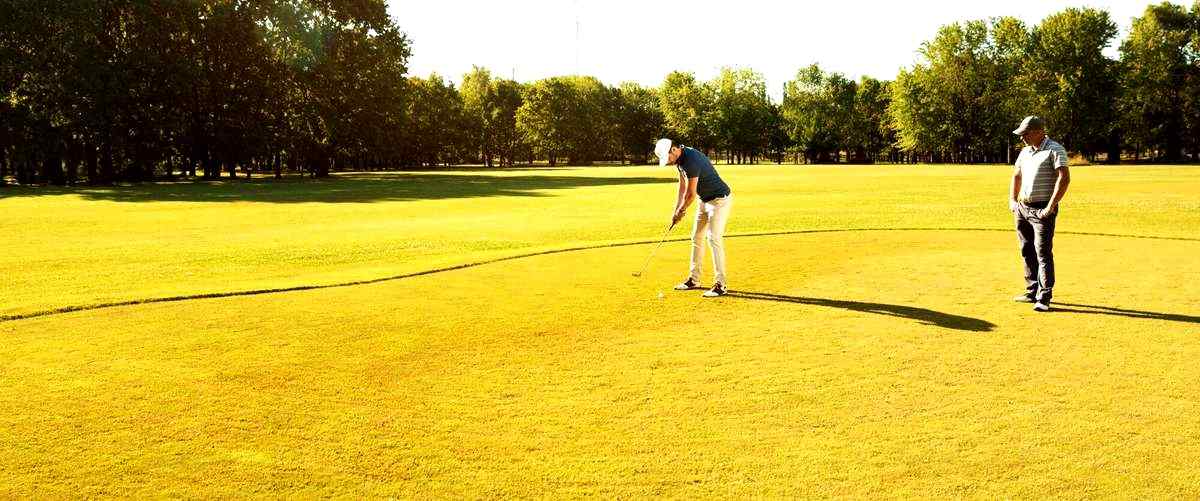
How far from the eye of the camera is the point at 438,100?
131000mm

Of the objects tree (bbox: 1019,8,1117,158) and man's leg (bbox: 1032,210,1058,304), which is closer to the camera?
man's leg (bbox: 1032,210,1058,304)

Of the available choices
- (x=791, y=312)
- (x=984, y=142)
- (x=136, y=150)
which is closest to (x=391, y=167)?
(x=136, y=150)

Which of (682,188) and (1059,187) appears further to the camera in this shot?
(682,188)

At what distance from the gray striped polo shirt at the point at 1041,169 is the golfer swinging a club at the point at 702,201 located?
4387 millimetres

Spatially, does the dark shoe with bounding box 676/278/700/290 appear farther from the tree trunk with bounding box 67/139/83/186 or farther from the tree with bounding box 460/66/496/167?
the tree with bounding box 460/66/496/167

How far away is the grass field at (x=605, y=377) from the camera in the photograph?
5.44m

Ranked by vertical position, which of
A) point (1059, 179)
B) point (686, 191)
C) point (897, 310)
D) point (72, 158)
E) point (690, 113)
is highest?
point (690, 113)

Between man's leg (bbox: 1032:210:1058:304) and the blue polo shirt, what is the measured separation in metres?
4.56

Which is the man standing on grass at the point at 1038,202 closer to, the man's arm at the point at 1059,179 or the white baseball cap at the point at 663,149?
the man's arm at the point at 1059,179

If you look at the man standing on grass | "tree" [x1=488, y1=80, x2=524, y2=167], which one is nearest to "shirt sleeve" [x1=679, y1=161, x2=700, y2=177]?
the man standing on grass

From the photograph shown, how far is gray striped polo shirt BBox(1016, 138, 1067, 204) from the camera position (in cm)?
1158

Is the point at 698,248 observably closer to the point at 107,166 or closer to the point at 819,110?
the point at 107,166

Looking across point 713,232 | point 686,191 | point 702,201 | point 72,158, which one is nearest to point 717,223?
point 713,232

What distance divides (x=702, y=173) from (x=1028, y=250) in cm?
509
